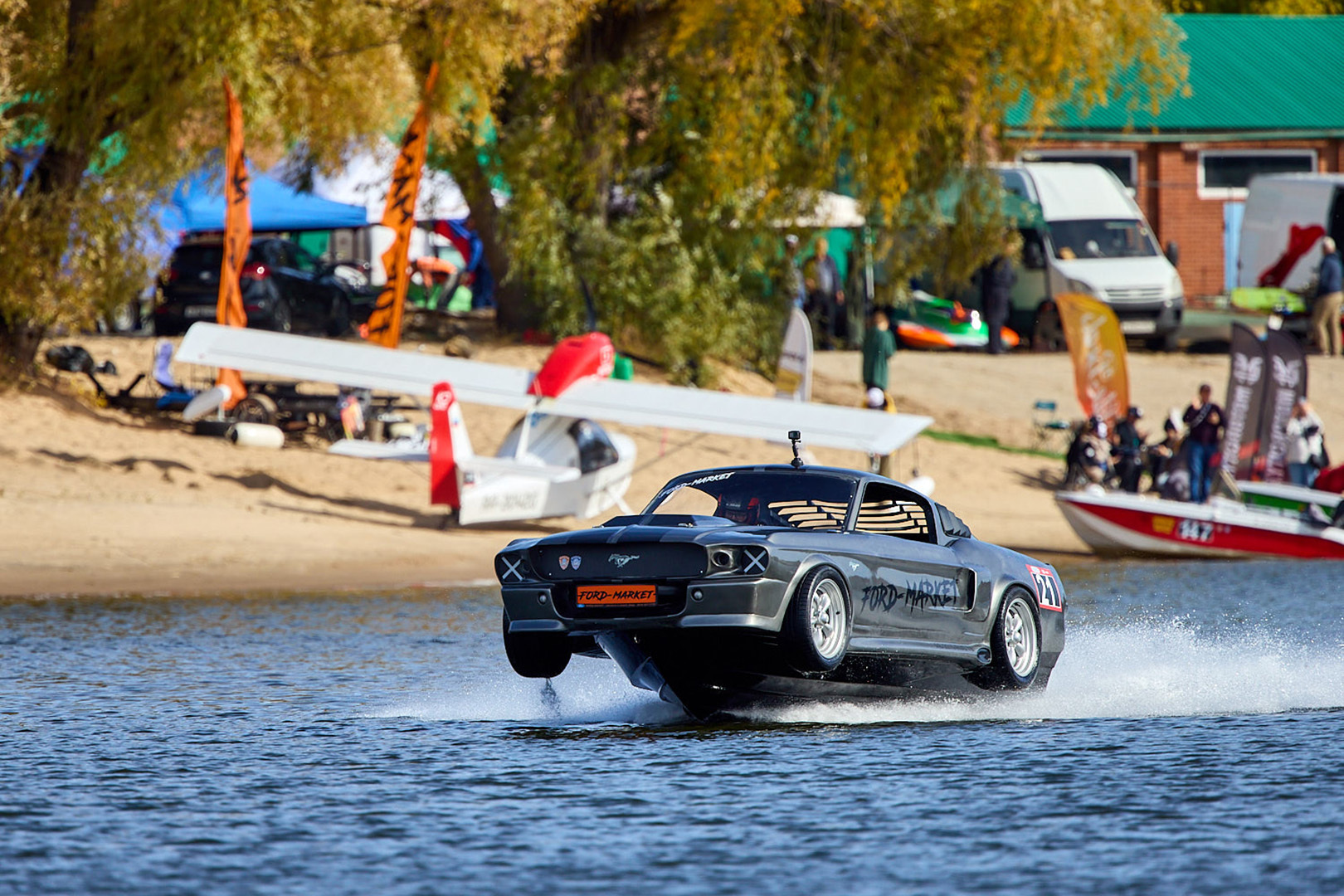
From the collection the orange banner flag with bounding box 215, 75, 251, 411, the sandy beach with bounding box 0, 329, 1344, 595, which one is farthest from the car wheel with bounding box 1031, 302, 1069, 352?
the orange banner flag with bounding box 215, 75, 251, 411

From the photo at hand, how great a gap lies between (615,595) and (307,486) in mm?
15055

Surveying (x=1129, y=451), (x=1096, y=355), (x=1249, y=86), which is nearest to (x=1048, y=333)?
(x=1096, y=355)

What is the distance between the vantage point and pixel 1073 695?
1233 cm

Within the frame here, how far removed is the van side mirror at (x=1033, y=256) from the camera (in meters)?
34.3

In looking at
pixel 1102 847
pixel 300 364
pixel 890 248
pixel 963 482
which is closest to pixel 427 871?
pixel 1102 847

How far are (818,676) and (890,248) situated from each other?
2111 centimetres

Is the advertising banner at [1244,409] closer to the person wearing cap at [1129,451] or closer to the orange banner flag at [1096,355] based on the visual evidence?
the person wearing cap at [1129,451]

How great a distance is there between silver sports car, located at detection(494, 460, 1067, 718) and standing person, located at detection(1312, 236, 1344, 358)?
2633 cm

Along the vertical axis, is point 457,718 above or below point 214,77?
below

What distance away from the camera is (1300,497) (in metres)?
24.3

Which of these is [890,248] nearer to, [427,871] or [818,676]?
[818,676]

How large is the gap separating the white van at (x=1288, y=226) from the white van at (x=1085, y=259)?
2724 millimetres

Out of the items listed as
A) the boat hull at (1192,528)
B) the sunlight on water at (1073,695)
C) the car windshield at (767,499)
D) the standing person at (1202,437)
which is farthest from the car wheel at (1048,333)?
the car windshield at (767,499)

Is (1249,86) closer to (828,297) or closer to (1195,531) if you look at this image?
(828,297)
